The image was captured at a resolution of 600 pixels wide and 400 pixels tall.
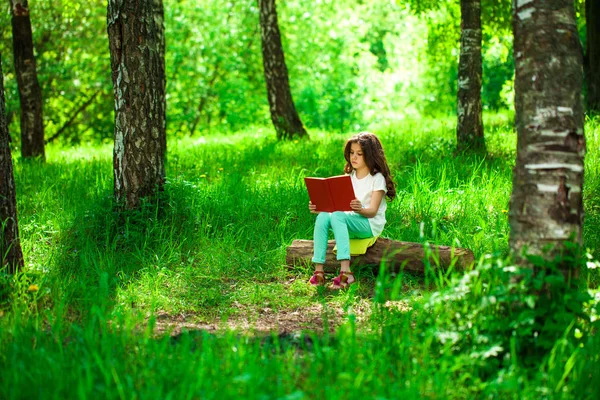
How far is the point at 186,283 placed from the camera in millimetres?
5527

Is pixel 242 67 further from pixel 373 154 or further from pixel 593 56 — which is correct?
pixel 373 154

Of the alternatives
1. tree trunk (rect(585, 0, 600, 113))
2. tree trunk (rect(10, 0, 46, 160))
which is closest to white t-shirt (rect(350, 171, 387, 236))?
tree trunk (rect(10, 0, 46, 160))

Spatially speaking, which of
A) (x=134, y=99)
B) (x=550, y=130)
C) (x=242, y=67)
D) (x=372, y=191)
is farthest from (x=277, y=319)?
(x=242, y=67)

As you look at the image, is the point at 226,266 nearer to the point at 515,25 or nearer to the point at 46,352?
the point at 46,352

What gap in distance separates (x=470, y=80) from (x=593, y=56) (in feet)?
12.0

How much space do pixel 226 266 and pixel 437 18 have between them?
1023 centimetres

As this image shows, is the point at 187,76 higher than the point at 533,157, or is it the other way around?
the point at 187,76

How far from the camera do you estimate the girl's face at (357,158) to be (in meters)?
5.71

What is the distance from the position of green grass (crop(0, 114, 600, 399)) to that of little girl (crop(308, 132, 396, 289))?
0.26m

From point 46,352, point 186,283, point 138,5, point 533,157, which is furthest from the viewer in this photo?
point 138,5

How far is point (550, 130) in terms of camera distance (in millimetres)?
3699

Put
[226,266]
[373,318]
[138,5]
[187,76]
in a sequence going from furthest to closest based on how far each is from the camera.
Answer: [187,76] < [138,5] < [226,266] < [373,318]

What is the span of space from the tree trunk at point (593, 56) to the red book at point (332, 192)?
7680mm

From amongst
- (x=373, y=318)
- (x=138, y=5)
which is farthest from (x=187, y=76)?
(x=373, y=318)
